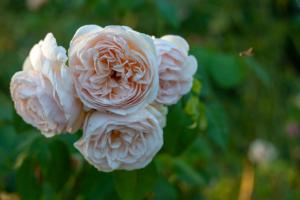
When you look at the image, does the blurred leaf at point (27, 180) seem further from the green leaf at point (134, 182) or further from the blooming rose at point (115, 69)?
the blooming rose at point (115, 69)

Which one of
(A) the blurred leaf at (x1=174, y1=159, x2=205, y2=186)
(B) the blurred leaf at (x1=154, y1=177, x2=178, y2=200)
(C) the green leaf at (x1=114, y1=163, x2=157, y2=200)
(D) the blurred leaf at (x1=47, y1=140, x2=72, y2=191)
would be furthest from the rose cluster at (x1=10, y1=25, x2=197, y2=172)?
(A) the blurred leaf at (x1=174, y1=159, x2=205, y2=186)

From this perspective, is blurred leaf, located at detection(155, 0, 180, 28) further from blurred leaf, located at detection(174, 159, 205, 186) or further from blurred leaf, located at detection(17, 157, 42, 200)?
blurred leaf, located at detection(17, 157, 42, 200)

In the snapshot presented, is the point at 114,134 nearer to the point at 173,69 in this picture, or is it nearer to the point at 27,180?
the point at 173,69

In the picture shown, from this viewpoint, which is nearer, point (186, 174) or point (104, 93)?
point (104, 93)

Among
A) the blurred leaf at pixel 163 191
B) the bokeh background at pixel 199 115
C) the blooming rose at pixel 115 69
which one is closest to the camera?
the blooming rose at pixel 115 69

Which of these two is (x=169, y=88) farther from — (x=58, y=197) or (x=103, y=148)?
(x=58, y=197)

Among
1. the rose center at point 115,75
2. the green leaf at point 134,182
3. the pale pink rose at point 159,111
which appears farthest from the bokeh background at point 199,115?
the rose center at point 115,75

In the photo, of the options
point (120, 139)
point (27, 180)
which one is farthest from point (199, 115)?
point (27, 180)
